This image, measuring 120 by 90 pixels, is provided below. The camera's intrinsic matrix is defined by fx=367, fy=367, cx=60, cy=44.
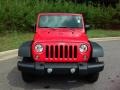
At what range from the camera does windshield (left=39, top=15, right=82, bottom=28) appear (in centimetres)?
1018

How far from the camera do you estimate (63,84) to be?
362 inches

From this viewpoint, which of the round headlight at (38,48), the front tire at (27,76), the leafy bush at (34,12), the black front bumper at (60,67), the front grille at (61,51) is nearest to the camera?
the black front bumper at (60,67)

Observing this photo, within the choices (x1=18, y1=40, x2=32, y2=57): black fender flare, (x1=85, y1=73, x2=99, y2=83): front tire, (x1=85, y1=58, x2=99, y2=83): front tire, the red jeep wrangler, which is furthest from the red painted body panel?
(x1=85, y1=73, x2=99, y2=83): front tire

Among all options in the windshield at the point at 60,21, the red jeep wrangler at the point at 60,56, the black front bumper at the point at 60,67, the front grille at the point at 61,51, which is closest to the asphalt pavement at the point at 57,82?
the red jeep wrangler at the point at 60,56

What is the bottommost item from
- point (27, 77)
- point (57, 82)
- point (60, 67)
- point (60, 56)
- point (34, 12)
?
point (34, 12)

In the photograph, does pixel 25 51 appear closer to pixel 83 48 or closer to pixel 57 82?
pixel 57 82

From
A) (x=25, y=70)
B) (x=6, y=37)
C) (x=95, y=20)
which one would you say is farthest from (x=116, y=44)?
(x=25, y=70)

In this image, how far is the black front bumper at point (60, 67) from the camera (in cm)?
848

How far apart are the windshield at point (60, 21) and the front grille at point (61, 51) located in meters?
1.57

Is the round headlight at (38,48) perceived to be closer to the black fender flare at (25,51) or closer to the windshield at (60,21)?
the black fender flare at (25,51)

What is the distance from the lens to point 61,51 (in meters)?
8.66

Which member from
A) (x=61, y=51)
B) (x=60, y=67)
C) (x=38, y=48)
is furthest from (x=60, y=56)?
(x=38, y=48)

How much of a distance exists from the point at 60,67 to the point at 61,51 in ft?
1.35

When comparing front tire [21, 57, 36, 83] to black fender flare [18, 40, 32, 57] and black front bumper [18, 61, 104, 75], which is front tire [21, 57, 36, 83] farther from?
black front bumper [18, 61, 104, 75]
